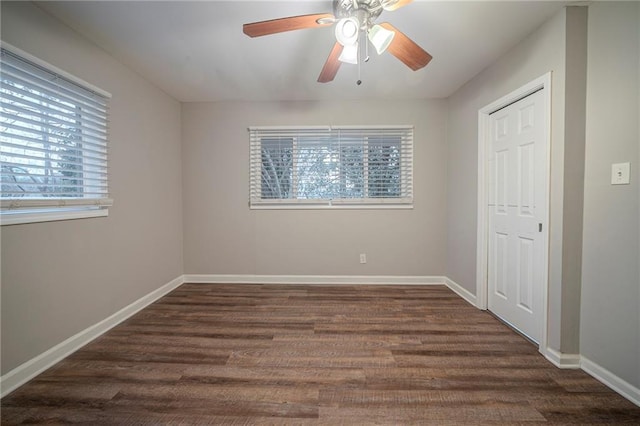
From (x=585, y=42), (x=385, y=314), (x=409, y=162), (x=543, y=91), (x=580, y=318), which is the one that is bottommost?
(x=385, y=314)

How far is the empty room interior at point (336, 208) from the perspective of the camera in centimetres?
155

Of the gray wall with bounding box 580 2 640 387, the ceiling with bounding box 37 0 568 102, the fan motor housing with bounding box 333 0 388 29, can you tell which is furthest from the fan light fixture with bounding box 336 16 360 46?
the gray wall with bounding box 580 2 640 387

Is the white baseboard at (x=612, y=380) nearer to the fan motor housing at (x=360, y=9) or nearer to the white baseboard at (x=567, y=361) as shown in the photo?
the white baseboard at (x=567, y=361)

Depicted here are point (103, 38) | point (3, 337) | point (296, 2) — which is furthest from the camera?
point (103, 38)

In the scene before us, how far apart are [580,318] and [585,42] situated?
72.3 inches

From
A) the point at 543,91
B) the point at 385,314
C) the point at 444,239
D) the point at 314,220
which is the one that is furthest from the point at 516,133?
the point at 314,220

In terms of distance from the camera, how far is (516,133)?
2.26 metres

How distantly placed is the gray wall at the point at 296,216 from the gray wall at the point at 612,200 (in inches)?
68.6

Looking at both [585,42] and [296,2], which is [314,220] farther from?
[585,42]

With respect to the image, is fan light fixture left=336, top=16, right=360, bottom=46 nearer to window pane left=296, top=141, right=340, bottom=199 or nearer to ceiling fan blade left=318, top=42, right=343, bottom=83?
ceiling fan blade left=318, top=42, right=343, bottom=83

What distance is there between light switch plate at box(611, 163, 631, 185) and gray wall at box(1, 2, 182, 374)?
11.9 ft

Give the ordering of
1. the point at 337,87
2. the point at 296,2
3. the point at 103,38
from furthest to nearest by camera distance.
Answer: the point at 337,87 → the point at 103,38 → the point at 296,2

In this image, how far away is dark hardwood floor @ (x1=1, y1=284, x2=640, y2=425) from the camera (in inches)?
56.2

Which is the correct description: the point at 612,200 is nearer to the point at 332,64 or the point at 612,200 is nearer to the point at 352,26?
the point at 352,26
